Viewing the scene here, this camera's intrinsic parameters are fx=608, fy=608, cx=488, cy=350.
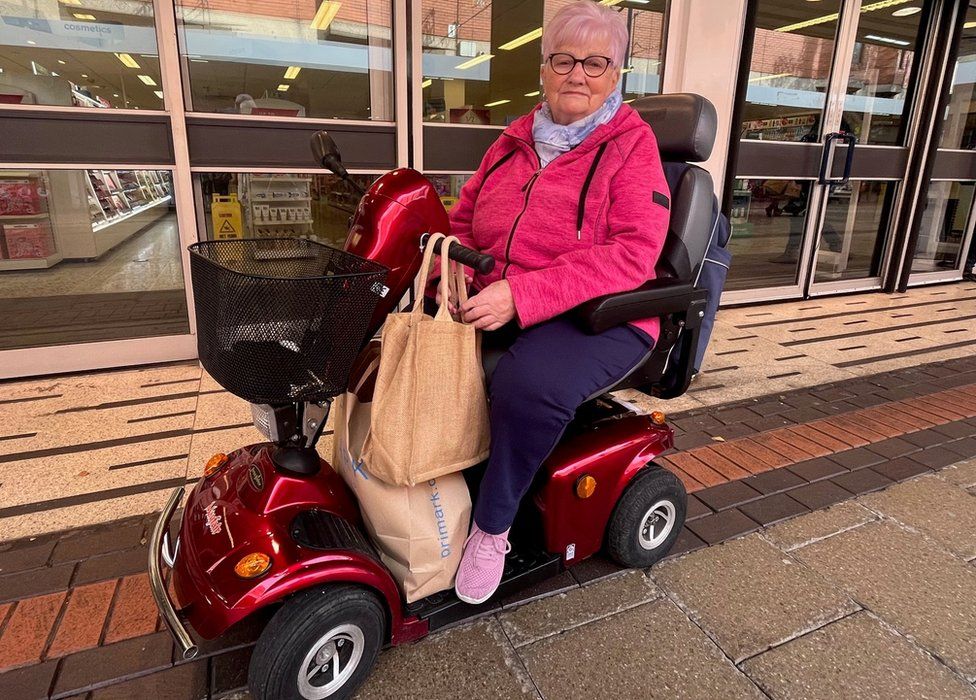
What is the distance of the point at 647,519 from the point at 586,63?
123 cm

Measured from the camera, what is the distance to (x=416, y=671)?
1.39m

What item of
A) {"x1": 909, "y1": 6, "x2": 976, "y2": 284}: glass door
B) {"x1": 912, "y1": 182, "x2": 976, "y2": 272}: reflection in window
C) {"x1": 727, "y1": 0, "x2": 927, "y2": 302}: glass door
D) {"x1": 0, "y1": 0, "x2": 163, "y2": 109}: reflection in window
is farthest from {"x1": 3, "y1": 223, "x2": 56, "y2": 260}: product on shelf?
{"x1": 912, "y1": 182, "x2": 976, "y2": 272}: reflection in window

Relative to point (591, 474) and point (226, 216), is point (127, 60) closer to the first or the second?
point (226, 216)

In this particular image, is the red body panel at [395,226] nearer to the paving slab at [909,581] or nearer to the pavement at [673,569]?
the pavement at [673,569]

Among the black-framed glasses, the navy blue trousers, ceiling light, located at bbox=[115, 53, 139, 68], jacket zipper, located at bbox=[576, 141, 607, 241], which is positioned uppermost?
ceiling light, located at bbox=[115, 53, 139, 68]

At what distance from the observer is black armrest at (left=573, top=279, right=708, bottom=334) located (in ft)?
4.44

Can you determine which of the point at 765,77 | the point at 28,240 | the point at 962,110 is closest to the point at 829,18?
the point at 765,77

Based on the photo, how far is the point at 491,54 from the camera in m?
4.39

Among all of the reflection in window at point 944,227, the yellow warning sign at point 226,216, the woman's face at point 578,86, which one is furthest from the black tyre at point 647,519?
the reflection in window at point 944,227

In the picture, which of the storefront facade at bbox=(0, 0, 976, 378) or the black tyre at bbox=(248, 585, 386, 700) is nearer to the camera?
the black tyre at bbox=(248, 585, 386, 700)

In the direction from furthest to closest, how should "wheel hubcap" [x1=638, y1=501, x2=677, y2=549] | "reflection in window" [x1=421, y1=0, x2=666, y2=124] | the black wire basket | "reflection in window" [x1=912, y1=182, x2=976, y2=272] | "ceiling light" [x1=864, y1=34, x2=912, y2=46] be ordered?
"reflection in window" [x1=912, y1=182, x2=976, y2=272], "ceiling light" [x1=864, y1=34, x2=912, y2=46], "reflection in window" [x1=421, y1=0, x2=666, y2=124], "wheel hubcap" [x1=638, y1=501, x2=677, y2=549], the black wire basket

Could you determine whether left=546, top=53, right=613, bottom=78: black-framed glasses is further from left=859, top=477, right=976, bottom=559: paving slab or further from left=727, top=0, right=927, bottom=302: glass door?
left=727, top=0, right=927, bottom=302: glass door

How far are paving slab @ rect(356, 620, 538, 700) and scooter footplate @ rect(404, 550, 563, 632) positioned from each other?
0.24 feet

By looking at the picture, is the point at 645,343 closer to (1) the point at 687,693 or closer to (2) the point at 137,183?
(1) the point at 687,693
